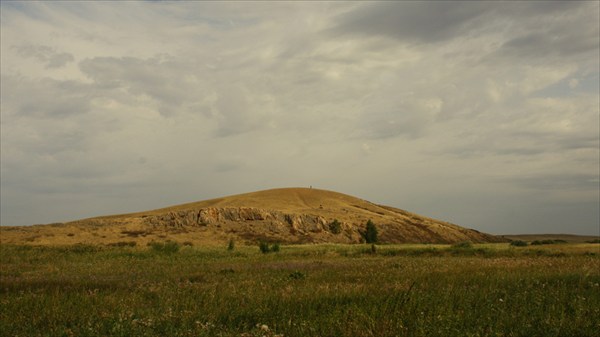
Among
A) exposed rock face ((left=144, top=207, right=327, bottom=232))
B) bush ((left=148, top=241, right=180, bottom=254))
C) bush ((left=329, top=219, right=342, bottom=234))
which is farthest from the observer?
bush ((left=329, top=219, right=342, bottom=234))

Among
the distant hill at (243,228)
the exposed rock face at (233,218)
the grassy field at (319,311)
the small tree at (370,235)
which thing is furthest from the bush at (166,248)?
the small tree at (370,235)

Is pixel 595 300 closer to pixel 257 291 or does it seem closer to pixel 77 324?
pixel 257 291

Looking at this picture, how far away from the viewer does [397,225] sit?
88.1m

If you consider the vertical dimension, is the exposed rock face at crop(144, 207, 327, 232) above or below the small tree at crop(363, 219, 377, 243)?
above

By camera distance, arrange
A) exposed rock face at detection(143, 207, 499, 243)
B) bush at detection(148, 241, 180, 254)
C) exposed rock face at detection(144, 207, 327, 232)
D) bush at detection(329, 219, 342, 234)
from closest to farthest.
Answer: bush at detection(148, 241, 180, 254) < exposed rock face at detection(143, 207, 499, 243) < exposed rock face at detection(144, 207, 327, 232) < bush at detection(329, 219, 342, 234)

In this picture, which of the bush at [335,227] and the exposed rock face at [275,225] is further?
the bush at [335,227]

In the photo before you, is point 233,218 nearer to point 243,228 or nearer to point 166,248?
point 243,228

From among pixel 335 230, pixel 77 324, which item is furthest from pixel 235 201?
pixel 77 324

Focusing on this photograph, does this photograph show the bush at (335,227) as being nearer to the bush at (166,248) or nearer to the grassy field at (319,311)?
the bush at (166,248)

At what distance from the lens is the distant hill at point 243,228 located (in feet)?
176

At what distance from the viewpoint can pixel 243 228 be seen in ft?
224

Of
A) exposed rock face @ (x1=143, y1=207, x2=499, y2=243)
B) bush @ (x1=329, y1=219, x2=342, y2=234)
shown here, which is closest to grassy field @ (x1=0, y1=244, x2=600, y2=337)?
exposed rock face @ (x1=143, y1=207, x2=499, y2=243)

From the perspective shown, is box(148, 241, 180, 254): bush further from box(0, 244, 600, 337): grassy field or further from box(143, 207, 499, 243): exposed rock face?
box(143, 207, 499, 243): exposed rock face

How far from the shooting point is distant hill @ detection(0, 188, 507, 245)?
5375cm
